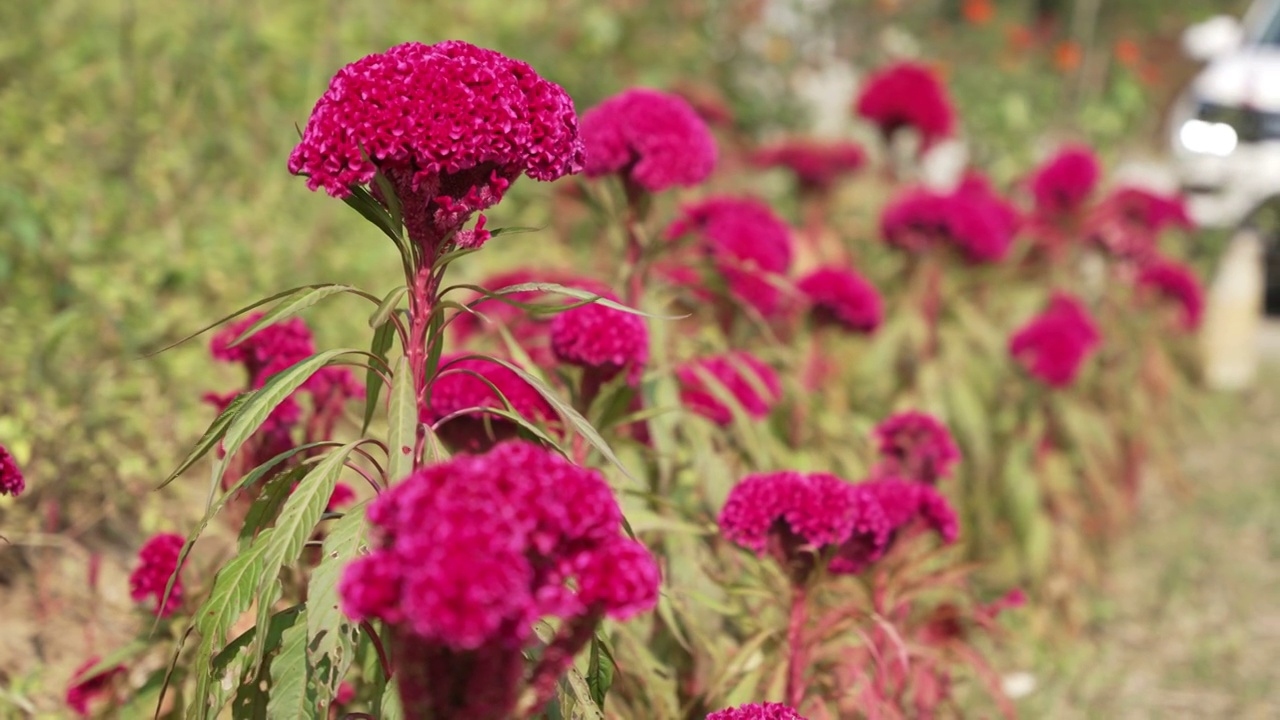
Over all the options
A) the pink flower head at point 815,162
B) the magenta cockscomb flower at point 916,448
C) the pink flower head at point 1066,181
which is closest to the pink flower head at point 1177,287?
the pink flower head at point 1066,181

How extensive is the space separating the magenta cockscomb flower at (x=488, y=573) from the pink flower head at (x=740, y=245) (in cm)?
204

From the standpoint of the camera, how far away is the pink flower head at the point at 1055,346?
4.01m

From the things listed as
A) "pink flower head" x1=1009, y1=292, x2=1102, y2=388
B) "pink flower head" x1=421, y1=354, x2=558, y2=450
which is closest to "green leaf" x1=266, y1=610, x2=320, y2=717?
"pink flower head" x1=421, y1=354, x2=558, y2=450

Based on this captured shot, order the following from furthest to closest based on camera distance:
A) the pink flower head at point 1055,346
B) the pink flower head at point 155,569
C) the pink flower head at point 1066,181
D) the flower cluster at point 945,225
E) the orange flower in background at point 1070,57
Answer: the orange flower in background at point 1070,57 < the pink flower head at point 1066,181 < the flower cluster at point 945,225 < the pink flower head at point 1055,346 < the pink flower head at point 155,569

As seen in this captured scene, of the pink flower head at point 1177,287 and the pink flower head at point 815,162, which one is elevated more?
the pink flower head at point 815,162

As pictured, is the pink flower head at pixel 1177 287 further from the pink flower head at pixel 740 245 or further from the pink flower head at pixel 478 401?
the pink flower head at pixel 478 401

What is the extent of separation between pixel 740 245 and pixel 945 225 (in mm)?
1012

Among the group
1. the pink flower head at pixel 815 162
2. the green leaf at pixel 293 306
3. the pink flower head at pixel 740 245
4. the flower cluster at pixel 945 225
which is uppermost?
the pink flower head at pixel 815 162

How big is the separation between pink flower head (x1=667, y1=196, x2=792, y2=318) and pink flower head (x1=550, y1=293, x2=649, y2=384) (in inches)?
38.7

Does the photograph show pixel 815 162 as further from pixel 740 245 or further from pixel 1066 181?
pixel 740 245

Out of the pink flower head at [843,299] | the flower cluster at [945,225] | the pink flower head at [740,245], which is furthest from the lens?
the flower cluster at [945,225]

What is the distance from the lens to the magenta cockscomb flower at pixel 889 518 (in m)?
2.28

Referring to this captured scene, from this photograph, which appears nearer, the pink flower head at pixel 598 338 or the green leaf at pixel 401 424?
the green leaf at pixel 401 424

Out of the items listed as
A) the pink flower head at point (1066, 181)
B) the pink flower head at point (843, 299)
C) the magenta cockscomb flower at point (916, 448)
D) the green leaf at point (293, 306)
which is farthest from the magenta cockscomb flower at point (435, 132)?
the pink flower head at point (1066, 181)
